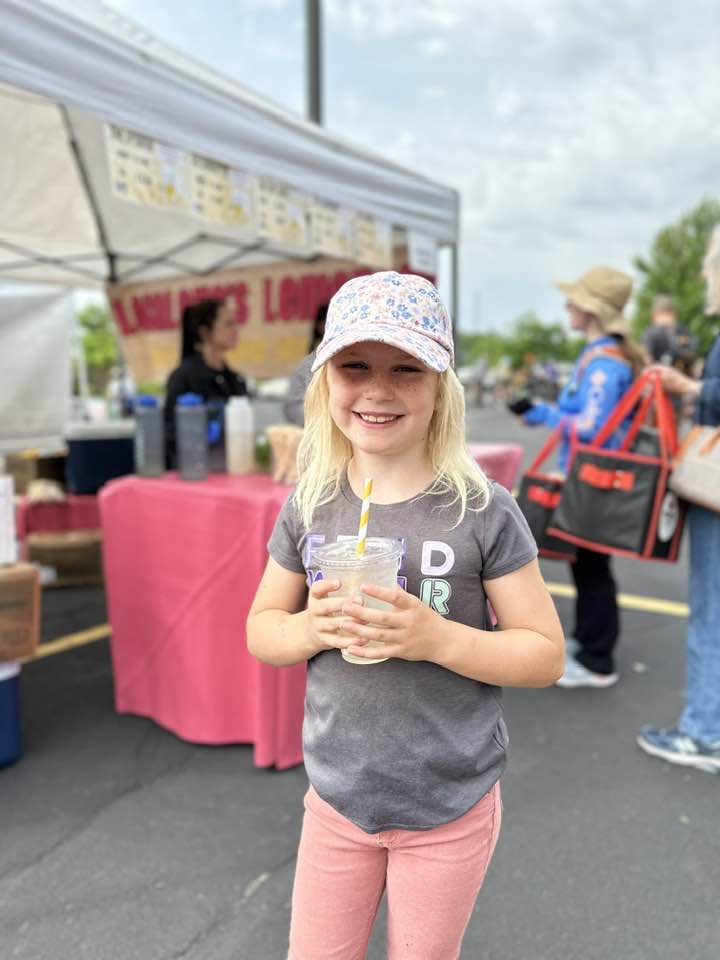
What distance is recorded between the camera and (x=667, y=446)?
111 inches

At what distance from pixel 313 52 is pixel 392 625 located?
598cm

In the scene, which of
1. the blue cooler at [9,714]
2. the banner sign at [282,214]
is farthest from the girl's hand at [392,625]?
the banner sign at [282,214]

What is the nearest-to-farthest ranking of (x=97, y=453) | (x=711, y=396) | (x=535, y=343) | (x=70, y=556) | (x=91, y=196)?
1. (x=711, y=396)
2. (x=70, y=556)
3. (x=97, y=453)
4. (x=91, y=196)
5. (x=535, y=343)

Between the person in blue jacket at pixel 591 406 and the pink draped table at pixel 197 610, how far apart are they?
143 centimetres

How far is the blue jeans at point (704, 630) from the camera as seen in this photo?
269 cm

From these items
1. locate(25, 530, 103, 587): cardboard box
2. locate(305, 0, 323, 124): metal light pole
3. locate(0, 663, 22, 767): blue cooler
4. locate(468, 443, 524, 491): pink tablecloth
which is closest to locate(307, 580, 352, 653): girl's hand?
locate(0, 663, 22, 767): blue cooler

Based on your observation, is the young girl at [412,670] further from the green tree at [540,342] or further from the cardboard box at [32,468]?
the green tree at [540,342]

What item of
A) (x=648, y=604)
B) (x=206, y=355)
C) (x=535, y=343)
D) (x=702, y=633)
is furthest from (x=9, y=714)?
(x=535, y=343)

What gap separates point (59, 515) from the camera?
5.37 meters

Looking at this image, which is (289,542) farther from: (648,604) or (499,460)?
(648,604)

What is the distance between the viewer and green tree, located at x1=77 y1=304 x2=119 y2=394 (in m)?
36.8

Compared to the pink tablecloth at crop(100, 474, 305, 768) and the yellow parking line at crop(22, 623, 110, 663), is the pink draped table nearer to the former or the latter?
the pink tablecloth at crop(100, 474, 305, 768)

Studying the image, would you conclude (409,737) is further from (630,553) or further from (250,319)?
(250,319)

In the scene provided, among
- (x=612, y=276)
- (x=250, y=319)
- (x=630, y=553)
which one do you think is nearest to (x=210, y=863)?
(x=630, y=553)
